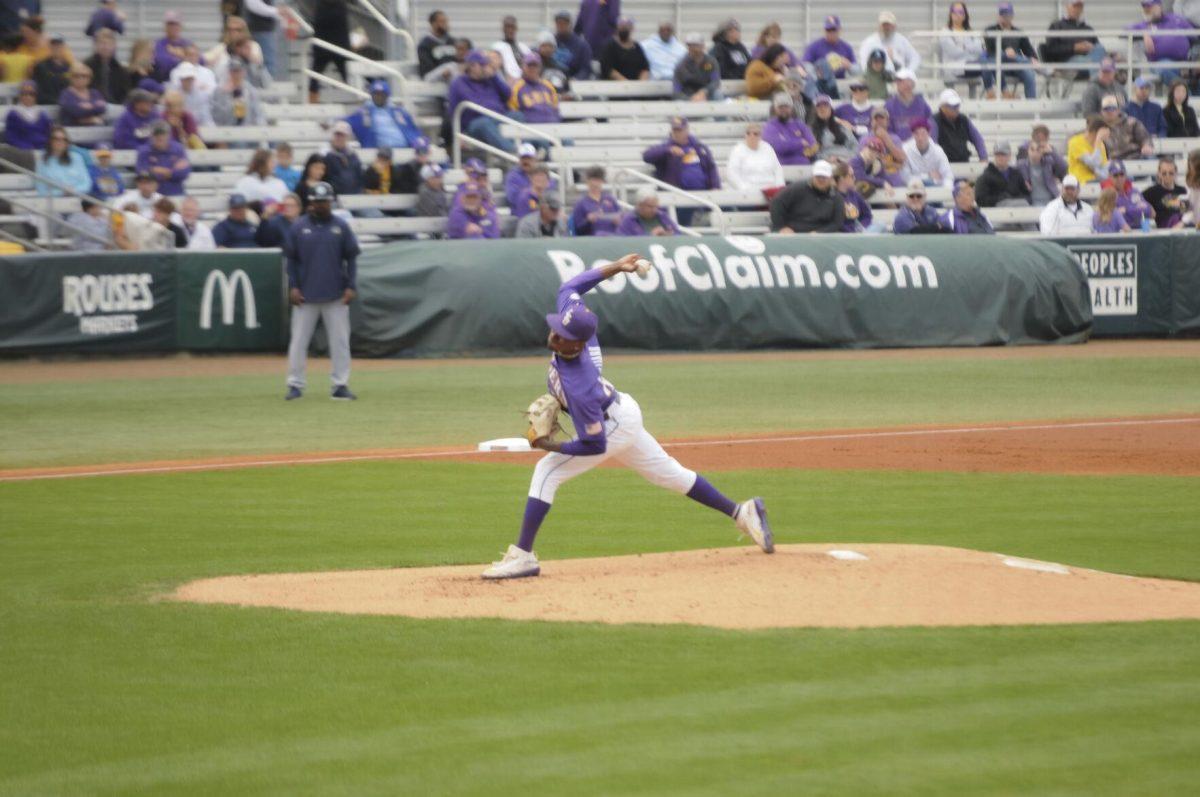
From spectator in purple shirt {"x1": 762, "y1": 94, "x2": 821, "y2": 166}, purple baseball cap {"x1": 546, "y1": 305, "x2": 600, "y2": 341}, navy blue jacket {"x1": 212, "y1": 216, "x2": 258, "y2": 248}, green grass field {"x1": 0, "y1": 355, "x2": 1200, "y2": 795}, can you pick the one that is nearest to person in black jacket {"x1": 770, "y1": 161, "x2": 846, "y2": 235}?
spectator in purple shirt {"x1": 762, "y1": 94, "x2": 821, "y2": 166}

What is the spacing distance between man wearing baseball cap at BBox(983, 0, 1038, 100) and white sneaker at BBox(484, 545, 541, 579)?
21.7m

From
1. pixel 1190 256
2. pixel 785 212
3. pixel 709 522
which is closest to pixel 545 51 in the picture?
pixel 785 212

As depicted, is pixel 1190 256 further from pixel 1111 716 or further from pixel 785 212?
pixel 1111 716

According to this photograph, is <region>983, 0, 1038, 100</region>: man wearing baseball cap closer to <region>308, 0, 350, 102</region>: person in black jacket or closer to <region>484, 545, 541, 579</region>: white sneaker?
<region>308, 0, 350, 102</region>: person in black jacket

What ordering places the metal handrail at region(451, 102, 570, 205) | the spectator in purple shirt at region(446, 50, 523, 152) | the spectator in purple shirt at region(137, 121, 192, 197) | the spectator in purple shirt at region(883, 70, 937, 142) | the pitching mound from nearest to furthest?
the pitching mound
the spectator in purple shirt at region(137, 121, 192, 197)
the metal handrail at region(451, 102, 570, 205)
the spectator in purple shirt at region(446, 50, 523, 152)
the spectator in purple shirt at region(883, 70, 937, 142)

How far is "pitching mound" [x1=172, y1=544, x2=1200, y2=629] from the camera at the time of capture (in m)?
8.07

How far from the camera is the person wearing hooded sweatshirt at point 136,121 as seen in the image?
22719 mm

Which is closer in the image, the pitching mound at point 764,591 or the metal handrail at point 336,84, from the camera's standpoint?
the pitching mound at point 764,591

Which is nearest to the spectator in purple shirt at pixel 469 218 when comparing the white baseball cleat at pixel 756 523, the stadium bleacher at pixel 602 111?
the stadium bleacher at pixel 602 111

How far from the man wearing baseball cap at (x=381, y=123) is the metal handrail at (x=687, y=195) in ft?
10.1

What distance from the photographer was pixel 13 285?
66.8ft

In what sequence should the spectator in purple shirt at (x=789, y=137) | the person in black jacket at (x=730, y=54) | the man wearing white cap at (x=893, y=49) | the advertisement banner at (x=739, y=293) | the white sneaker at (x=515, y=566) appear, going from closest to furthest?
the white sneaker at (x=515, y=566)
the advertisement banner at (x=739, y=293)
the spectator in purple shirt at (x=789, y=137)
the person in black jacket at (x=730, y=54)
the man wearing white cap at (x=893, y=49)

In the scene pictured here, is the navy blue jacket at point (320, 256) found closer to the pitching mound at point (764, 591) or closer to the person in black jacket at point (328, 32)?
the pitching mound at point (764, 591)

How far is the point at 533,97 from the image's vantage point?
26.0m
